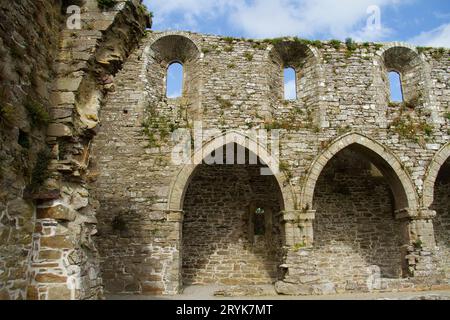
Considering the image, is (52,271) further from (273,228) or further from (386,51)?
(386,51)

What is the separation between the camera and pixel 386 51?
443 inches

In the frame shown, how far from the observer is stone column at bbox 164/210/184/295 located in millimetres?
8984

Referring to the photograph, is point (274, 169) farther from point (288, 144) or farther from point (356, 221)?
point (356, 221)

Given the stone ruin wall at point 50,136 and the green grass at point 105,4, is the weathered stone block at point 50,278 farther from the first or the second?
the green grass at point 105,4

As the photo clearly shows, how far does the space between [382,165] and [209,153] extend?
4.91m

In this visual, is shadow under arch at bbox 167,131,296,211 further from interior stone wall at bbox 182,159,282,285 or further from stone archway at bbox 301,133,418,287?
stone archway at bbox 301,133,418,287

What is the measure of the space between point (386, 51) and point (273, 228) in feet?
21.2

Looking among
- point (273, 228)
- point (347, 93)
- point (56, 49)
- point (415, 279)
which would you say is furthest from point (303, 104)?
point (56, 49)

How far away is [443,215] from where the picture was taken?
12125 mm

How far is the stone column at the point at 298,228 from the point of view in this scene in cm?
926

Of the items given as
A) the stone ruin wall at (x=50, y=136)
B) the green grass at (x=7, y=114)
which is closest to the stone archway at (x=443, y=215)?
the stone ruin wall at (x=50, y=136)

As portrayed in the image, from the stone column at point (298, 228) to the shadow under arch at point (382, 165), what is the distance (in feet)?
2.32

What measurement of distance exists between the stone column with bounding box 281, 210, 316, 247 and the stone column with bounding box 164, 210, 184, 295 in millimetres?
2710
